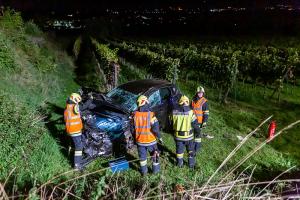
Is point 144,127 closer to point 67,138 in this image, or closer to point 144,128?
point 144,128

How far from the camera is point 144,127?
8.29 metres

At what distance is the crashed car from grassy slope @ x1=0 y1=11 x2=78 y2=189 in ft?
3.13

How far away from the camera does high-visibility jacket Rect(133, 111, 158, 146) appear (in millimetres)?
8258

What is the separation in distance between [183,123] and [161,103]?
2639 millimetres

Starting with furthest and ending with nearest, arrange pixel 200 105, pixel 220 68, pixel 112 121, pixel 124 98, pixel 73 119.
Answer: pixel 220 68
pixel 124 98
pixel 200 105
pixel 112 121
pixel 73 119

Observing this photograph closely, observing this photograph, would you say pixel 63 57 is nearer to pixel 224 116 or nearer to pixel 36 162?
pixel 224 116

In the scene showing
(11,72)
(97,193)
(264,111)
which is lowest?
(264,111)

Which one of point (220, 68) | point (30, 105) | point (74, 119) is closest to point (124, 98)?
point (74, 119)

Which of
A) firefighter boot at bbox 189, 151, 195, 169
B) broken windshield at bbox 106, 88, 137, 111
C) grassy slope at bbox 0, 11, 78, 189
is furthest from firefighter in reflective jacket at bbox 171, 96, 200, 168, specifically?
grassy slope at bbox 0, 11, 78, 189

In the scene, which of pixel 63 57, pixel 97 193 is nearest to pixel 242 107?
pixel 63 57

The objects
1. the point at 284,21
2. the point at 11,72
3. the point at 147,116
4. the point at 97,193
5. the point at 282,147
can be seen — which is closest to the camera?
the point at 97,193

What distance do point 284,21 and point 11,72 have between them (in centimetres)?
5441

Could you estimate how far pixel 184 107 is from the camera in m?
8.58

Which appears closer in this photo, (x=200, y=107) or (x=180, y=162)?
(x=180, y=162)
